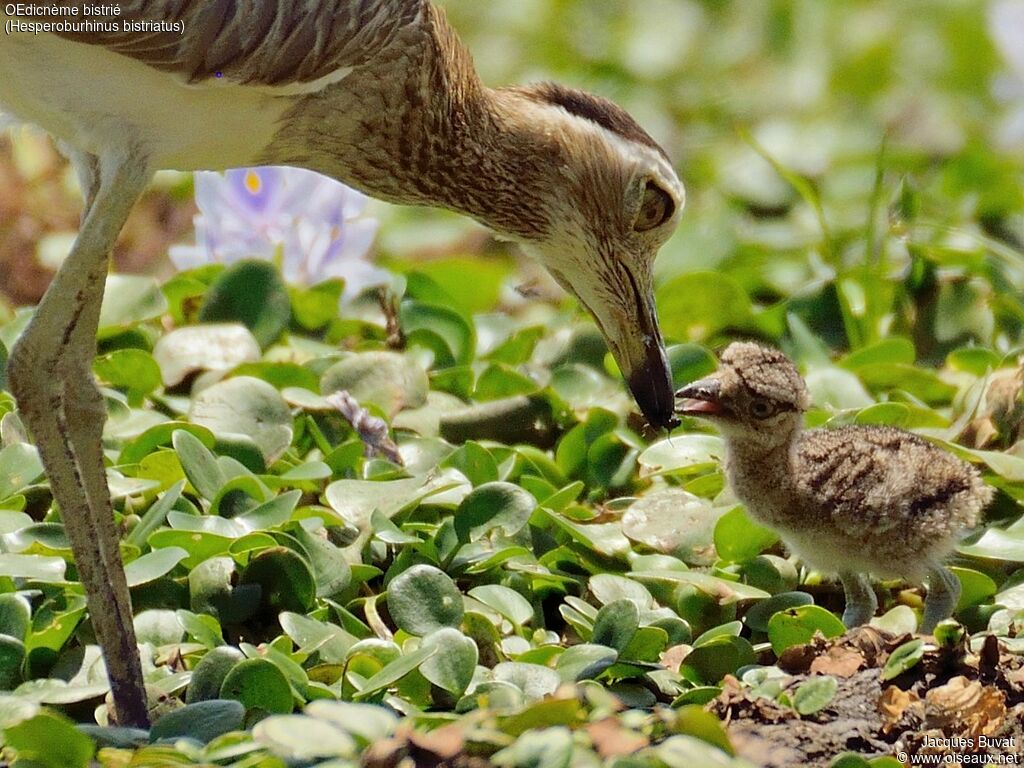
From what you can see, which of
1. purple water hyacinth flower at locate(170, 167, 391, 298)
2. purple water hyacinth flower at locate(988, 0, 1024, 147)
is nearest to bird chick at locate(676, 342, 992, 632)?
purple water hyacinth flower at locate(170, 167, 391, 298)

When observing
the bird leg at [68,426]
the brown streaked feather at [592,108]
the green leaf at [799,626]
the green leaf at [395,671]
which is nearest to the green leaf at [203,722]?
the bird leg at [68,426]

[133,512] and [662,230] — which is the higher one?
[662,230]

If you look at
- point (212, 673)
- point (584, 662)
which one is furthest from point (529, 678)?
point (212, 673)

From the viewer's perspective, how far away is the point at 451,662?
144 inches

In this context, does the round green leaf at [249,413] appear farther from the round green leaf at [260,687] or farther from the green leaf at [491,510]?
the round green leaf at [260,687]

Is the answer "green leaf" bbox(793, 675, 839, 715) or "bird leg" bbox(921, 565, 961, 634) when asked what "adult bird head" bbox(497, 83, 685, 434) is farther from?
"green leaf" bbox(793, 675, 839, 715)

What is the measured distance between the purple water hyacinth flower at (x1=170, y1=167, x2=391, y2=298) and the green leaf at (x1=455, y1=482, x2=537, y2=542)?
1.56 meters

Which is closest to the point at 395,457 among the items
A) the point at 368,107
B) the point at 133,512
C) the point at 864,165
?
the point at 133,512

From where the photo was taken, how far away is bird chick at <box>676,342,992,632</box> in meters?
4.04

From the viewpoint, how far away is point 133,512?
4.47 m

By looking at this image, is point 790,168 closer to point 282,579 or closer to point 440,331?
point 440,331

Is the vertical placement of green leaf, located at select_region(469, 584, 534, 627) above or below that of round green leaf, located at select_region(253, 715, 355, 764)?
below

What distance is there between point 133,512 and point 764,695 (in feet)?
6.09

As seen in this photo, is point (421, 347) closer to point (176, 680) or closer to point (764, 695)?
point (176, 680)
